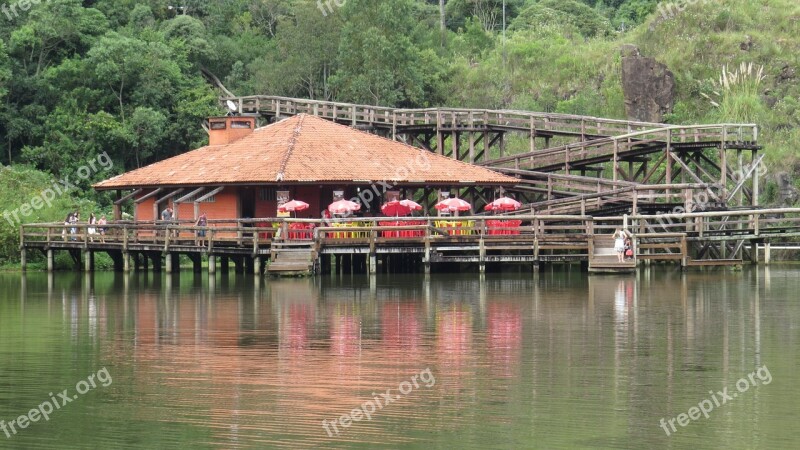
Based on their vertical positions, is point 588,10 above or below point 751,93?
above

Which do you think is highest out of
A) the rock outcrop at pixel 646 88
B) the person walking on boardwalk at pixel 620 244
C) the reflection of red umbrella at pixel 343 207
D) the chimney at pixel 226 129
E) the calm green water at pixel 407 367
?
the rock outcrop at pixel 646 88

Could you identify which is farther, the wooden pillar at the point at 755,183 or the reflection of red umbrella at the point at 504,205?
the wooden pillar at the point at 755,183

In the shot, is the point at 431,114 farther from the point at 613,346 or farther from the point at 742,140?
the point at 613,346

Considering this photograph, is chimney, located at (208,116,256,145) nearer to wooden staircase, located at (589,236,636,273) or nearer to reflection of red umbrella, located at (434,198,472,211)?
reflection of red umbrella, located at (434,198,472,211)

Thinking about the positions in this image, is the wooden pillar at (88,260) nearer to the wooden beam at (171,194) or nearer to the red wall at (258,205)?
the wooden beam at (171,194)

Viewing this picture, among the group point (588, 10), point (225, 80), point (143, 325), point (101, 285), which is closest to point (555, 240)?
point (101, 285)

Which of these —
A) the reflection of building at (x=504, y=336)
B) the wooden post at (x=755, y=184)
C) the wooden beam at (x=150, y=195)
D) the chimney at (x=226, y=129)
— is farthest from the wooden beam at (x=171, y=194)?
the wooden post at (x=755, y=184)

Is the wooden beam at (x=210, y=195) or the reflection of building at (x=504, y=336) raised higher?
the wooden beam at (x=210, y=195)

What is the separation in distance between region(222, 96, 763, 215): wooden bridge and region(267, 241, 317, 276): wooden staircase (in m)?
9.74

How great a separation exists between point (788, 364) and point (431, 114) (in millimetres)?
35855

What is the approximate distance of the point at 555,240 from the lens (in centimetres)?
4700

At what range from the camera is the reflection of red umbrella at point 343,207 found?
159ft

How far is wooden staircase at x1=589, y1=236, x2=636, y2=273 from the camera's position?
45.7 m

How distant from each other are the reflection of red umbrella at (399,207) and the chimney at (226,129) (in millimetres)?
8855
